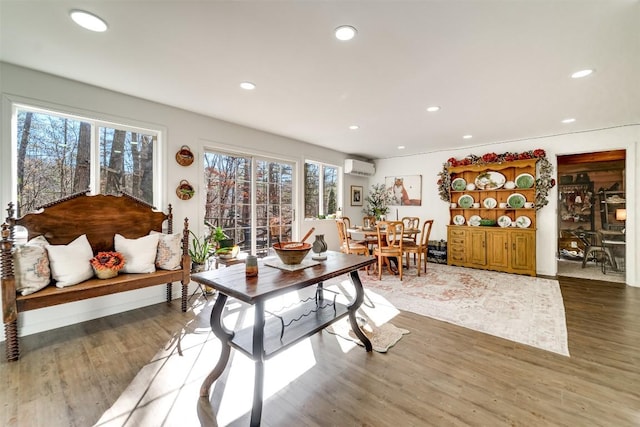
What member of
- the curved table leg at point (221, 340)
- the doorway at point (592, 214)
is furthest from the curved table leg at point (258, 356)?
the doorway at point (592, 214)

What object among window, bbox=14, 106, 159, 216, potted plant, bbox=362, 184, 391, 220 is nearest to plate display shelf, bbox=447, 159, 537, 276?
potted plant, bbox=362, 184, 391, 220

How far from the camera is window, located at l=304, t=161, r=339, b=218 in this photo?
5.65 metres

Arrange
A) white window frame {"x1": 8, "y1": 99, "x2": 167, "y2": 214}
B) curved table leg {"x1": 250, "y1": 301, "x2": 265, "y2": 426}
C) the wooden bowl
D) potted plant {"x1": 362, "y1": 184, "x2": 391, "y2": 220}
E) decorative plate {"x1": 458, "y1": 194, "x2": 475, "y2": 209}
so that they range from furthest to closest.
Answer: potted plant {"x1": 362, "y1": 184, "x2": 391, "y2": 220} → decorative plate {"x1": 458, "y1": 194, "x2": 475, "y2": 209} → white window frame {"x1": 8, "y1": 99, "x2": 167, "y2": 214} → the wooden bowl → curved table leg {"x1": 250, "y1": 301, "x2": 265, "y2": 426}

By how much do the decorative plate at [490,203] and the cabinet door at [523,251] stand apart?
71cm

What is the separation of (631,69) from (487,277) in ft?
10.7

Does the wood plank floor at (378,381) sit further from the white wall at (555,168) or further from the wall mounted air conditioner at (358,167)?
the wall mounted air conditioner at (358,167)

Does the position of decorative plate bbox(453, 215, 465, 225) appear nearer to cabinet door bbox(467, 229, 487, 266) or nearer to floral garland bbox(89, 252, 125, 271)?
cabinet door bbox(467, 229, 487, 266)

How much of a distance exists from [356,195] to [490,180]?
113 inches

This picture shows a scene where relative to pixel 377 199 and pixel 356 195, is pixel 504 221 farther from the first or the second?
pixel 356 195

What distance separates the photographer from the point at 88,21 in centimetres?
183

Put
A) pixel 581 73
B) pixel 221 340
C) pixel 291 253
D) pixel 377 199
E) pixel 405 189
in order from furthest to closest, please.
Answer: pixel 377 199 → pixel 405 189 → pixel 581 73 → pixel 291 253 → pixel 221 340

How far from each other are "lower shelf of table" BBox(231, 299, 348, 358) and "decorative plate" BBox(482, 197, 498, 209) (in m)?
4.50

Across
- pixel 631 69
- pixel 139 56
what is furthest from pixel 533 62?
pixel 139 56

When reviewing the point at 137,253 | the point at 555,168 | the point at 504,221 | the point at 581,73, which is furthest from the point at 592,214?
the point at 137,253
